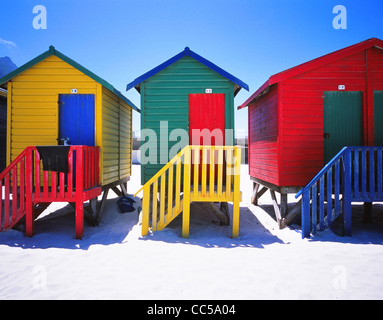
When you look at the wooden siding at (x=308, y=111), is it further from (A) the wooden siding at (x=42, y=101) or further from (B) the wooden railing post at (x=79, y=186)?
(A) the wooden siding at (x=42, y=101)

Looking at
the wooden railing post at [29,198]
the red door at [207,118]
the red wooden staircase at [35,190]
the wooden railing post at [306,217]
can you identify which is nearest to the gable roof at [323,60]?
the red door at [207,118]

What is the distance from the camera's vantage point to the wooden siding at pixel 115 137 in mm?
7312

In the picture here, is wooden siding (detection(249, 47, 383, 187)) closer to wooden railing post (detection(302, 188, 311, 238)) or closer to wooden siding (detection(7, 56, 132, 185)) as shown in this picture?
wooden railing post (detection(302, 188, 311, 238))

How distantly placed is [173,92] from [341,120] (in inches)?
191

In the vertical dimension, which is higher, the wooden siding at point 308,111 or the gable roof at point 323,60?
the gable roof at point 323,60

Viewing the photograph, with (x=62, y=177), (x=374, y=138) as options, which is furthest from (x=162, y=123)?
(x=374, y=138)

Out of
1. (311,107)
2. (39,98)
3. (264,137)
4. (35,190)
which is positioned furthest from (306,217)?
(39,98)

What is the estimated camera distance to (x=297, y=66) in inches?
251

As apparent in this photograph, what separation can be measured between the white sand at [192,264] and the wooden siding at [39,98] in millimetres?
2724

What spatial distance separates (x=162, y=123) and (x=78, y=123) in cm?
251

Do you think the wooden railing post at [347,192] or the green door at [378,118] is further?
the green door at [378,118]

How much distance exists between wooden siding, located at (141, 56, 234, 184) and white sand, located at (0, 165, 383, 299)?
2.57 metres

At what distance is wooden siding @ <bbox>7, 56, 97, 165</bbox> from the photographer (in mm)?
6941

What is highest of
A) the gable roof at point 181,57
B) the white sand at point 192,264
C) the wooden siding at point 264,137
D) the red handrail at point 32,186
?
the gable roof at point 181,57
